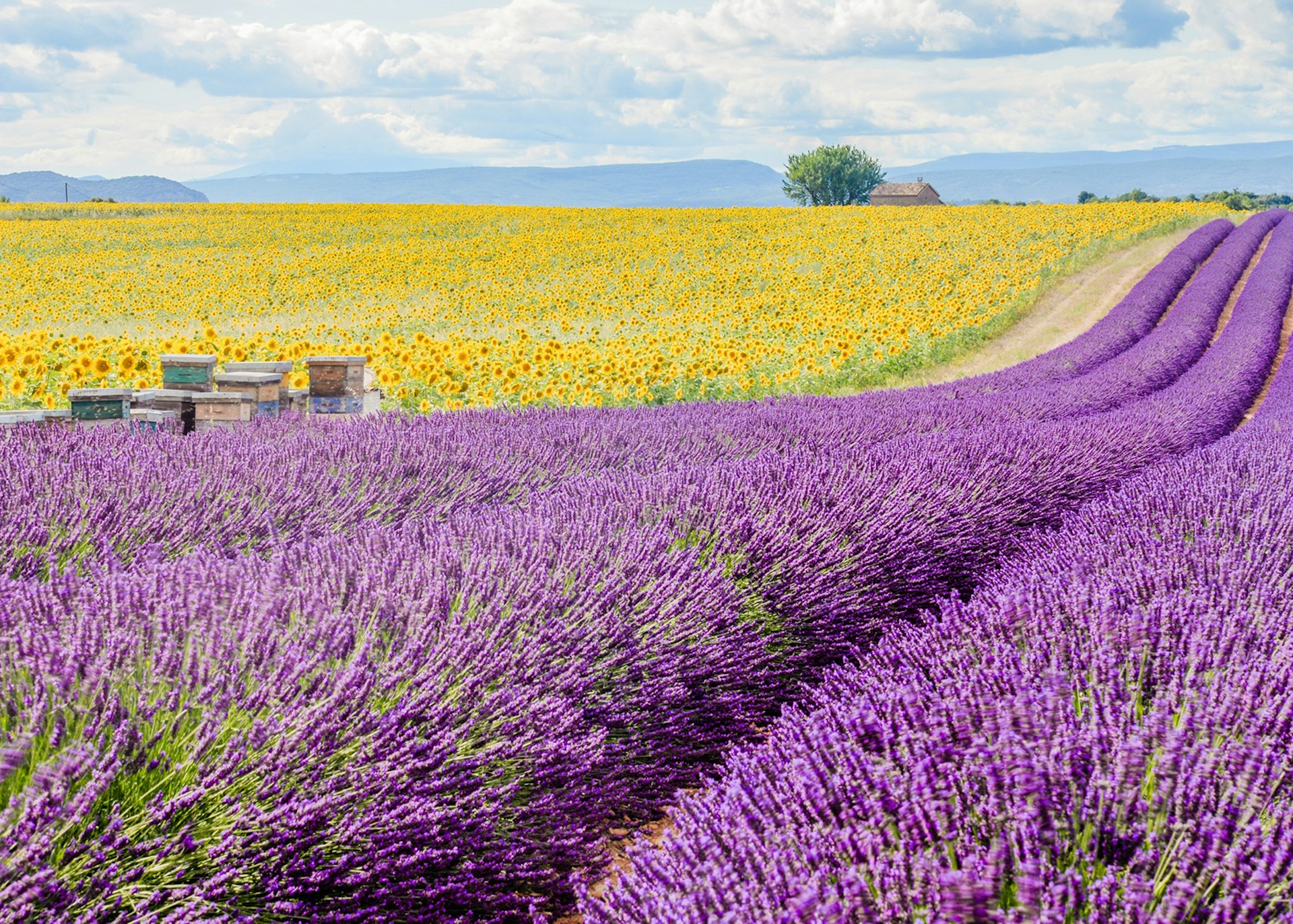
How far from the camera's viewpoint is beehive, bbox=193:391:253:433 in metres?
5.98

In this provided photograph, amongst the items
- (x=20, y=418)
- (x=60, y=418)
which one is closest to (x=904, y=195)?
(x=60, y=418)

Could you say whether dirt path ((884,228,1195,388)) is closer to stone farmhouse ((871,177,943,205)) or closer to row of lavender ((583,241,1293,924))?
row of lavender ((583,241,1293,924))

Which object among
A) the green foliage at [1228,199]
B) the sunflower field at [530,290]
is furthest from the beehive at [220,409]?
the green foliage at [1228,199]

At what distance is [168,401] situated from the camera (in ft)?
19.7

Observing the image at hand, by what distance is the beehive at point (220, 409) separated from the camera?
19.6 feet

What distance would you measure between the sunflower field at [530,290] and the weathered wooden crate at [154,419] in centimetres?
136

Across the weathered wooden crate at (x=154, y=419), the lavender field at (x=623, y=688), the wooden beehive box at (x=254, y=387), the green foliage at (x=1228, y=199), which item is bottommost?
the lavender field at (x=623, y=688)

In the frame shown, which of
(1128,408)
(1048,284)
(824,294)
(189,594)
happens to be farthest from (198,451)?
(1048,284)

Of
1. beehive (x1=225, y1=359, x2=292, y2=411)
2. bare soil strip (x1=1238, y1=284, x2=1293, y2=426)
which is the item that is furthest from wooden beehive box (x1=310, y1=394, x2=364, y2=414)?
bare soil strip (x1=1238, y1=284, x2=1293, y2=426)

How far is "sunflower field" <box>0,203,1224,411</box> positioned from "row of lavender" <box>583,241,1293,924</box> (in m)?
5.94

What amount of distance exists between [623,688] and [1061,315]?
57.5 ft

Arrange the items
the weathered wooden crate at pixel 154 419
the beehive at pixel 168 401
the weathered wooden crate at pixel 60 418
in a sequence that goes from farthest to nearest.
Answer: the beehive at pixel 168 401 < the weathered wooden crate at pixel 154 419 < the weathered wooden crate at pixel 60 418

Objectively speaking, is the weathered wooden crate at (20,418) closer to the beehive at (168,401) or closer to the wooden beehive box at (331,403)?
the beehive at (168,401)

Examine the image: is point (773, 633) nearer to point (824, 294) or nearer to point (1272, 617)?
point (1272, 617)
